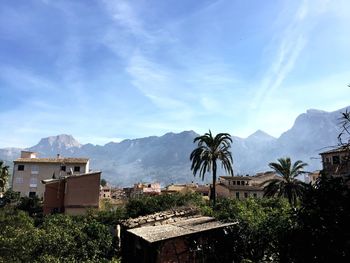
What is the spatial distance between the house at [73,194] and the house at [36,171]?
28.1 meters

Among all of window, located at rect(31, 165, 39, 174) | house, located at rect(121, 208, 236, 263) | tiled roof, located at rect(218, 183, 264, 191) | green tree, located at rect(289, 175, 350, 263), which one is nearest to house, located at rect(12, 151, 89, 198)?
window, located at rect(31, 165, 39, 174)

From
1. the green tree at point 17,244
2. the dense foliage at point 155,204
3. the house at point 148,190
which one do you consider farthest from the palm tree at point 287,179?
the house at point 148,190

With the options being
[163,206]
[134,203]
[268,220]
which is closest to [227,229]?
[268,220]

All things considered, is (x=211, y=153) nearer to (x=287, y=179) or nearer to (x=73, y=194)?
(x=287, y=179)

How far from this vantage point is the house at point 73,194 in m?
48.3

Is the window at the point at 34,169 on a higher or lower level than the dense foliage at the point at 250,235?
higher

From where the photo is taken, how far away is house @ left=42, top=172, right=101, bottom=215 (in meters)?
48.3

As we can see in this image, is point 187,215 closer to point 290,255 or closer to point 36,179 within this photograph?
point 290,255

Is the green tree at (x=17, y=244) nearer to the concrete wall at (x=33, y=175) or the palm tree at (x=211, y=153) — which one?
the palm tree at (x=211, y=153)

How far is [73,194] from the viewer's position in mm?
48500

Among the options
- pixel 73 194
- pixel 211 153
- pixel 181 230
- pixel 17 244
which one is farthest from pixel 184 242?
pixel 73 194

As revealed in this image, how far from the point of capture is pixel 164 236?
16125 millimetres

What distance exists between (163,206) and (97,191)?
56.6ft

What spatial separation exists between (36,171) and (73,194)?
34576 mm
